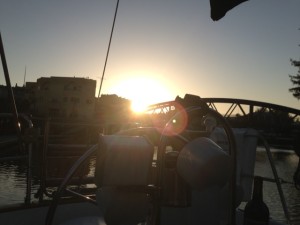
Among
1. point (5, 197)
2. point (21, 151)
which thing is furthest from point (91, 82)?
point (21, 151)

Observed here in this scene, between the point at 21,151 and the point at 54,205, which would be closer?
the point at 54,205

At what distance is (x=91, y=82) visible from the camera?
7194cm

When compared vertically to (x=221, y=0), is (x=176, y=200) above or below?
below

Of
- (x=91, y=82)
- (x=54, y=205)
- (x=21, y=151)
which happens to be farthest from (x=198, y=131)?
(x=91, y=82)

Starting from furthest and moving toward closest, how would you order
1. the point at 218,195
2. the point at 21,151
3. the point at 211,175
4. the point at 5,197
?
the point at 5,197
the point at 21,151
the point at 218,195
the point at 211,175

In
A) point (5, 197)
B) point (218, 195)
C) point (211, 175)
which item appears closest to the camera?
point (211, 175)

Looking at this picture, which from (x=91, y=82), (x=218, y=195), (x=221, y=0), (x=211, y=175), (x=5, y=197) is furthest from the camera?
(x=91, y=82)

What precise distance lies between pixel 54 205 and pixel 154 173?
52 centimetres

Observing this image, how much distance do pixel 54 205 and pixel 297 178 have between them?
5.57 ft

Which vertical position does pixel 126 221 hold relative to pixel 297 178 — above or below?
below

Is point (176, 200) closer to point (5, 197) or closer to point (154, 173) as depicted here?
point (154, 173)

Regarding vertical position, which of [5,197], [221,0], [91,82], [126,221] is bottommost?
[5,197]

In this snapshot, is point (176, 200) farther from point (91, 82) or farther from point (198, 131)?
point (91, 82)

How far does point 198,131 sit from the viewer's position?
215cm
